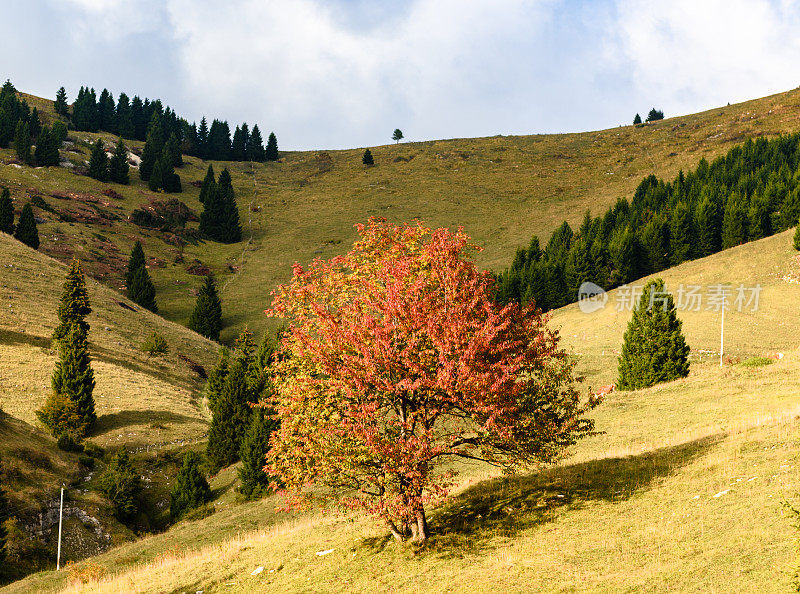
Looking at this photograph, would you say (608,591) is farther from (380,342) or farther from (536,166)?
(536,166)

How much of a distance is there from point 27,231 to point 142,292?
21.6m

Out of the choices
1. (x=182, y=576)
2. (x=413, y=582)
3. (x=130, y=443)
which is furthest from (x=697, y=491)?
(x=130, y=443)

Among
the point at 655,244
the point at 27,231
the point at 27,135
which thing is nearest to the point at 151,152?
the point at 27,135

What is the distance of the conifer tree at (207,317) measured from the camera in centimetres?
9369

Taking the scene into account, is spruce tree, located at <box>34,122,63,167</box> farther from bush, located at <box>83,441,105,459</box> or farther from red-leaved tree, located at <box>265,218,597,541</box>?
red-leaved tree, located at <box>265,218,597,541</box>

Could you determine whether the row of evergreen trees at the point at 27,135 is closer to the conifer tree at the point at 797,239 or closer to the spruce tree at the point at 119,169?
the spruce tree at the point at 119,169

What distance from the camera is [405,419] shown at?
663 inches

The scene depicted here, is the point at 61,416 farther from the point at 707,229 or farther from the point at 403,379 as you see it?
the point at 707,229

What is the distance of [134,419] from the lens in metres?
53.2

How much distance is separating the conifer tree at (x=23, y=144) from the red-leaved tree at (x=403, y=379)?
150 metres

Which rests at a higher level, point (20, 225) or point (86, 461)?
point (20, 225)

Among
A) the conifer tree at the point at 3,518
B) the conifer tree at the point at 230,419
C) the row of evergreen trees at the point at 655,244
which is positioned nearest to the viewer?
the conifer tree at the point at 3,518

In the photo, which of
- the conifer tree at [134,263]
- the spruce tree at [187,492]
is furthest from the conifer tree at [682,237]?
the conifer tree at [134,263]

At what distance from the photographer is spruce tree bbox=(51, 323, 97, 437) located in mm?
50281
